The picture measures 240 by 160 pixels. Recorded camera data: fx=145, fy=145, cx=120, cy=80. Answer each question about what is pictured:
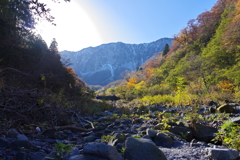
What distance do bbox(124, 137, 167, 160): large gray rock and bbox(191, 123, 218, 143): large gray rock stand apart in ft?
5.70

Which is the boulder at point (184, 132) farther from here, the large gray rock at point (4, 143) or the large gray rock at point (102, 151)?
the large gray rock at point (4, 143)

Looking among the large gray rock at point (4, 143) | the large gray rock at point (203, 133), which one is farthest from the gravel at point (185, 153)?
the large gray rock at point (4, 143)

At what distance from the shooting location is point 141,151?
162 centimetres

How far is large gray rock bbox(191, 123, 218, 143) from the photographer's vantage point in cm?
287

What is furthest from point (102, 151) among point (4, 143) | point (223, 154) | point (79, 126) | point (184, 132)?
point (79, 126)

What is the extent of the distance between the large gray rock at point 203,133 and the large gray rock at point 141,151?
174cm

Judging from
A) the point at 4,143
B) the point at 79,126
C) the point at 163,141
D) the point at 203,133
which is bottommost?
the point at 203,133

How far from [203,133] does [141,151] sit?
6.73 ft

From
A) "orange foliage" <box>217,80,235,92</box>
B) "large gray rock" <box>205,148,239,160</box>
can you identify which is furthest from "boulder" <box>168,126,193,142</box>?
"orange foliage" <box>217,80,235,92</box>

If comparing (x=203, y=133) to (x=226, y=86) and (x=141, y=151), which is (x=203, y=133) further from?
(x=226, y=86)

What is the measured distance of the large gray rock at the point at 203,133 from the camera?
2873mm

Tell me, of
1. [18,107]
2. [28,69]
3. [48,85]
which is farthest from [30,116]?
[28,69]

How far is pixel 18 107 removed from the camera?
10.3 feet

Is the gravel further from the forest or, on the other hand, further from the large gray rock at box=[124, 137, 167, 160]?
the large gray rock at box=[124, 137, 167, 160]
